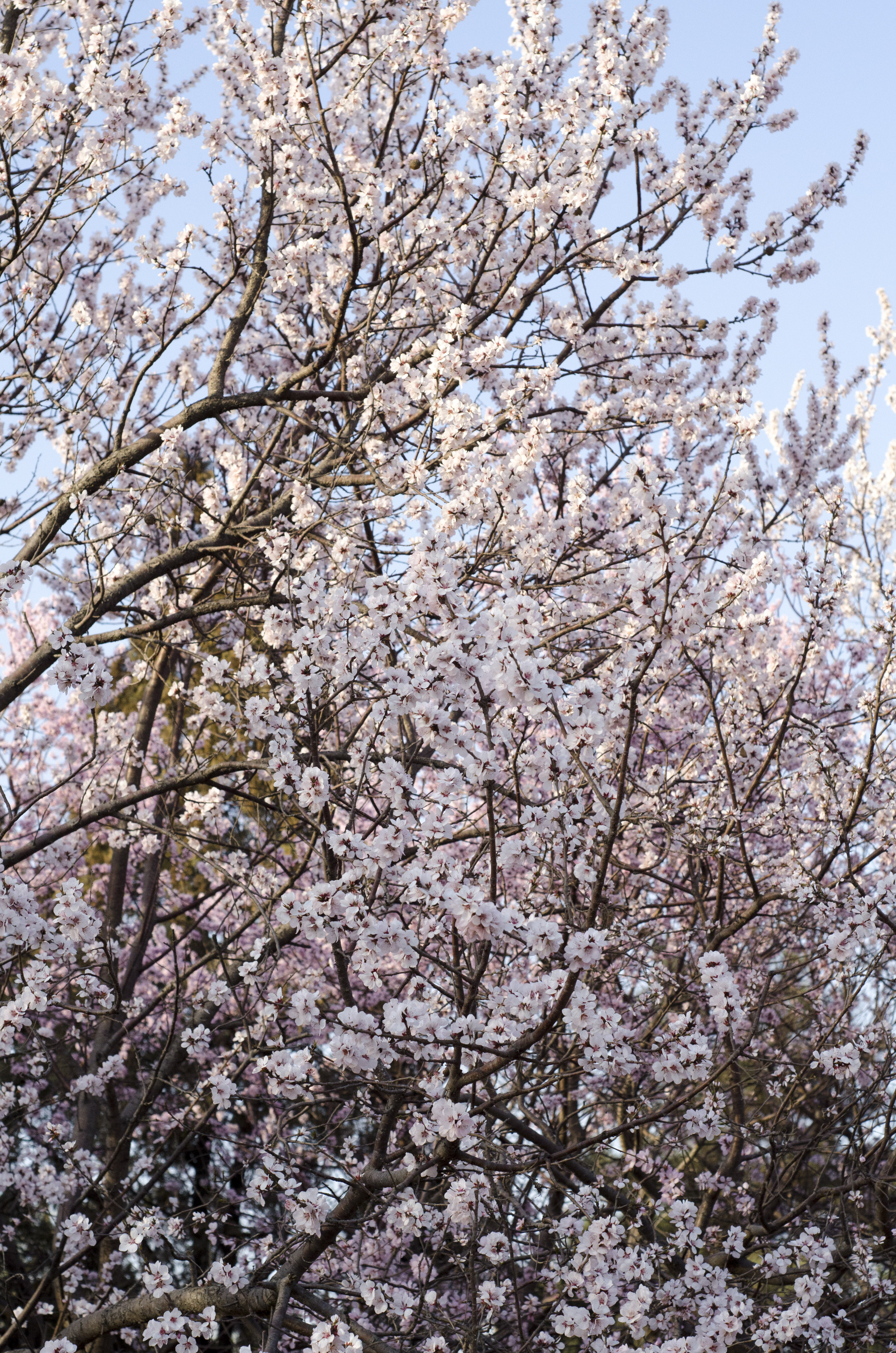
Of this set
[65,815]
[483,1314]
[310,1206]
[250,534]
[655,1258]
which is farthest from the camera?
[65,815]

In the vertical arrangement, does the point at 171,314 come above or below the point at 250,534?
above

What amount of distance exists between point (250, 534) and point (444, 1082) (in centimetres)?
351

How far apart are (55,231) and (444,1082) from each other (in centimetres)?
603

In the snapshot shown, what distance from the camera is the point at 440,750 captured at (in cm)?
356

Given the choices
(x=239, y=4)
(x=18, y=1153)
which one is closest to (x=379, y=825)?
(x=239, y=4)

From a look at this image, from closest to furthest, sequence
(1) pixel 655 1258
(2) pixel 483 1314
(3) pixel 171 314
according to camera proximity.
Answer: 1. (2) pixel 483 1314
2. (1) pixel 655 1258
3. (3) pixel 171 314

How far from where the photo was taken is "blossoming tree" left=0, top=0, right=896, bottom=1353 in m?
3.68

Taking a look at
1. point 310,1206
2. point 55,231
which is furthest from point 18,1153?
point 55,231

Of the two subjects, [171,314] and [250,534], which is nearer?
[250,534]

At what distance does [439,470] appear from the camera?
5.41 m

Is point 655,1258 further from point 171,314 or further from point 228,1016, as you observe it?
point 171,314

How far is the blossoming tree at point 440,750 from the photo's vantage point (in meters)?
3.68

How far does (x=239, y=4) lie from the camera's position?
7117 mm

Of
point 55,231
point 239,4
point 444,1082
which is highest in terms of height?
point 239,4
